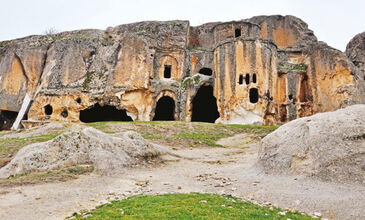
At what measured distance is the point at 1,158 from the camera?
13758 mm

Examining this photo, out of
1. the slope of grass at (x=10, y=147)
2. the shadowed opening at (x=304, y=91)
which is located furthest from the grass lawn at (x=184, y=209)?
the shadowed opening at (x=304, y=91)

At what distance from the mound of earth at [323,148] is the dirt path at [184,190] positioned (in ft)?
1.34

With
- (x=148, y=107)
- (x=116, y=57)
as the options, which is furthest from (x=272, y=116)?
(x=116, y=57)

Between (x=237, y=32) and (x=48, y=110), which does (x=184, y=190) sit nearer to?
(x=48, y=110)

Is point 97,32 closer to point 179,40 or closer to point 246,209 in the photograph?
point 179,40

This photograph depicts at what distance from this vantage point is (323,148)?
329 inches

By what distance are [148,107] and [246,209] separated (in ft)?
90.4

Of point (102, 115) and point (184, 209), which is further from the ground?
point (102, 115)

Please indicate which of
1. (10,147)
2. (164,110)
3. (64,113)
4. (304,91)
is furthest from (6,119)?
(304,91)

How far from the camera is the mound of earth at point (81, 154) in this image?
10.2m

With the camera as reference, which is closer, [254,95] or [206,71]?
[254,95]

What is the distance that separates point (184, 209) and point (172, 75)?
2998 cm

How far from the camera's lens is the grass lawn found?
19.7 ft

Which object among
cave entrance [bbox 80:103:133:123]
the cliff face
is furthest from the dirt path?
cave entrance [bbox 80:103:133:123]
